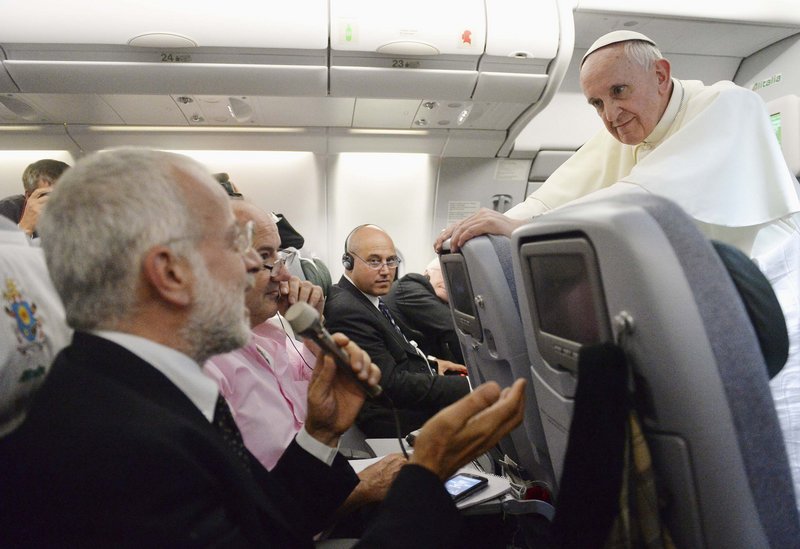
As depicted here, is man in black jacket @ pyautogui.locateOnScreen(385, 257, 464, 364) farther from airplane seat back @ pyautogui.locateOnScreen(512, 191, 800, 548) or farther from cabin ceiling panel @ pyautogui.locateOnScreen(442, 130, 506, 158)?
airplane seat back @ pyautogui.locateOnScreen(512, 191, 800, 548)

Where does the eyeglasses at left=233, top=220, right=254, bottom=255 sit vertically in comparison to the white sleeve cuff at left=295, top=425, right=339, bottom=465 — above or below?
above

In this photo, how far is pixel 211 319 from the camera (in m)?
1.03

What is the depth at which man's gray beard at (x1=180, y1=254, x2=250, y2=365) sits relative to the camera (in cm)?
101

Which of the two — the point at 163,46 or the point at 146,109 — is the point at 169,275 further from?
the point at 146,109

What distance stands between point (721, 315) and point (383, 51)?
3203 mm

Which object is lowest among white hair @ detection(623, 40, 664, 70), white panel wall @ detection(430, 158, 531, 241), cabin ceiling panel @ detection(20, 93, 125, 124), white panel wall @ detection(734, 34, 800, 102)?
white panel wall @ detection(430, 158, 531, 241)

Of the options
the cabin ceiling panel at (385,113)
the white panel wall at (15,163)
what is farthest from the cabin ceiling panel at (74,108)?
the cabin ceiling panel at (385,113)

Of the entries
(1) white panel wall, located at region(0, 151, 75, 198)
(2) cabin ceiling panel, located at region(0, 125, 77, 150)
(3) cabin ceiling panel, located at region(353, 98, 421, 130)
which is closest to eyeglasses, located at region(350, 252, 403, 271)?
(3) cabin ceiling panel, located at region(353, 98, 421, 130)

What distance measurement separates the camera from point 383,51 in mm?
3533

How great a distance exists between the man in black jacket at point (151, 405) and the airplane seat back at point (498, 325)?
728mm

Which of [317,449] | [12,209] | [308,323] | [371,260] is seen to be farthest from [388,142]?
[308,323]

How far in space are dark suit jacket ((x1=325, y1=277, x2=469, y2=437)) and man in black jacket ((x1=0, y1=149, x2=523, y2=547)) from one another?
1.87 m

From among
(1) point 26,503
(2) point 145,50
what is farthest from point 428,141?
(1) point 26,503

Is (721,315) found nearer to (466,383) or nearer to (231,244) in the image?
(231,244)
